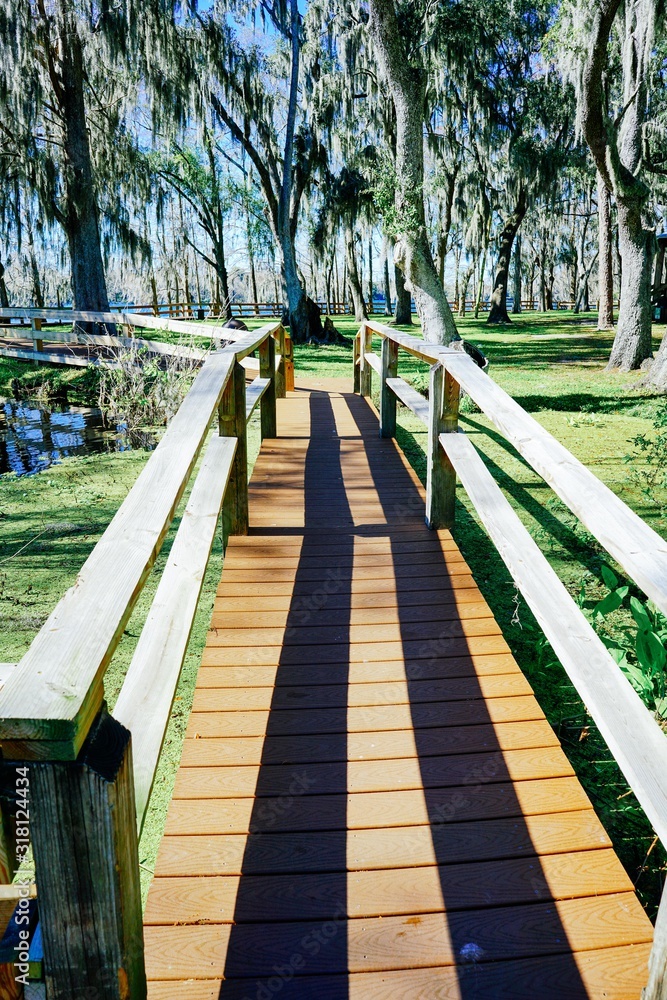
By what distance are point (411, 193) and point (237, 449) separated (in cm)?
763

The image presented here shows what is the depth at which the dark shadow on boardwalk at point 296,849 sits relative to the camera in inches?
72.6

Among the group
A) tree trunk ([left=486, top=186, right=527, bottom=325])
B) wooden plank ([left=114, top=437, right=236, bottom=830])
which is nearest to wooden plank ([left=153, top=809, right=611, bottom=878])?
wooden plank ([left=114, top=437, right=236, bottom=830])

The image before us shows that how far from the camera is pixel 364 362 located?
1023 cm

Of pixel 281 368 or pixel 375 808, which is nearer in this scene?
pixel 375 808

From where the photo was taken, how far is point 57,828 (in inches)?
44.4

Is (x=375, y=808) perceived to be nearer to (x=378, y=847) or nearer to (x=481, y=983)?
(x=378, y=847)

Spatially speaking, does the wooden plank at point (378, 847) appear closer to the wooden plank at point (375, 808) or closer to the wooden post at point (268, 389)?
the wooden plank at point (375, 808)

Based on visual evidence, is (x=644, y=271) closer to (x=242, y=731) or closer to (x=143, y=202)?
(x=242, y=731)

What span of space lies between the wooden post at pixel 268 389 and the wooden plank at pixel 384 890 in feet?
17.7

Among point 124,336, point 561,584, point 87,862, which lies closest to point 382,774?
point 561,584

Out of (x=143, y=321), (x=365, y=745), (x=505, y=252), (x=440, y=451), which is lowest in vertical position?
(x=365, y=745)

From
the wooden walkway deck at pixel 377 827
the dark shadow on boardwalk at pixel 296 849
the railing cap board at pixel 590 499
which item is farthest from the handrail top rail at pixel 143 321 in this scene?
the dark shadow on boardwalk at pixel 296 849

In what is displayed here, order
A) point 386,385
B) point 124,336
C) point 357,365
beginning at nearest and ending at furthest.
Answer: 1. point 386,385
2. point 357,365
3. point 124,336

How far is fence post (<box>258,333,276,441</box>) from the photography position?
7184 mm
